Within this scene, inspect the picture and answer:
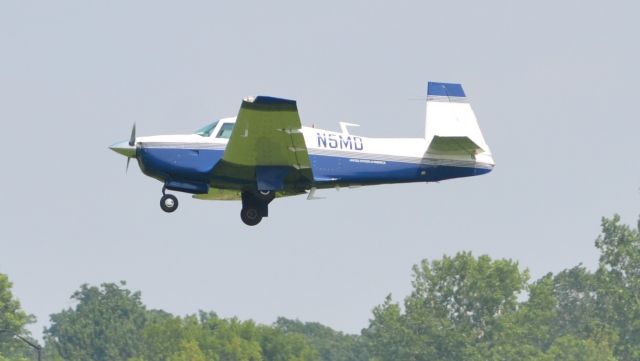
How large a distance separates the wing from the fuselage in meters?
0.31

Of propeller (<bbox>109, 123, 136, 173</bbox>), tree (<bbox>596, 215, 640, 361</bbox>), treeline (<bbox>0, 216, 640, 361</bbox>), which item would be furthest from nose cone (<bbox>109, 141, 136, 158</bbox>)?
tree (<bbox>596, 215, 640, 361</bbox>)

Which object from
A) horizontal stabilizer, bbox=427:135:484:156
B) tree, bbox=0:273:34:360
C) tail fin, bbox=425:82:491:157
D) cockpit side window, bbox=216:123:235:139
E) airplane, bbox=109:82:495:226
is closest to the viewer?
airplane, bbox=109:82:495:226

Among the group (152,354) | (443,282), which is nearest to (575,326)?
(443,282)

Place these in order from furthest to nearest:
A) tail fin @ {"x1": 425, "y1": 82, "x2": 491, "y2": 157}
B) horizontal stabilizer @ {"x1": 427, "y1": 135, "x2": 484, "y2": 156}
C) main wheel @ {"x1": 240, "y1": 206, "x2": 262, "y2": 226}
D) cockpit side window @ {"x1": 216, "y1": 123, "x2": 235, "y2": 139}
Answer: tail fin @ {"x1": 425, "y1": 82, "x2": 491, "y2": 157} < main wheel @ {"x1": 240, "y1": 206, "x2": 262, "y2": 226} < horizontal stabilizer @ {"x1": 427, "y1": 135, "x2": 484, "y2": 156} < cockpit side window @ {"x1": 216, "y1": 123, "x2": 235, "y2": 139}

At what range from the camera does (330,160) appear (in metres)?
36.5

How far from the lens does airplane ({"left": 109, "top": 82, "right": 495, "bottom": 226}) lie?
34656 mm

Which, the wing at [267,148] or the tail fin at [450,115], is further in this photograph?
the tail fin at [450,115]

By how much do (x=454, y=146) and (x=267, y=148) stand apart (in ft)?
15.4

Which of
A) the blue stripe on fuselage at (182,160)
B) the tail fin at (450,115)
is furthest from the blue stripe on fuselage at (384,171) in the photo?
the blue stripe on fuselage at (182,160)

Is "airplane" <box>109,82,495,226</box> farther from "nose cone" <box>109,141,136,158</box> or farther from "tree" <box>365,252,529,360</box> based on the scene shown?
"tree" <box>365,252,529,360</box>

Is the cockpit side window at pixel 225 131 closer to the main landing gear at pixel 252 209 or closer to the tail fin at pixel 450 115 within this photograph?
the main landing gear at pixel 252 209

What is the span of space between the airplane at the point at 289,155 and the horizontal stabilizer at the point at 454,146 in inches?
0.8

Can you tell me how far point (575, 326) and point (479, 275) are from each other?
1960 cm

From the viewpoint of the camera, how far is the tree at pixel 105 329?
101500mm
